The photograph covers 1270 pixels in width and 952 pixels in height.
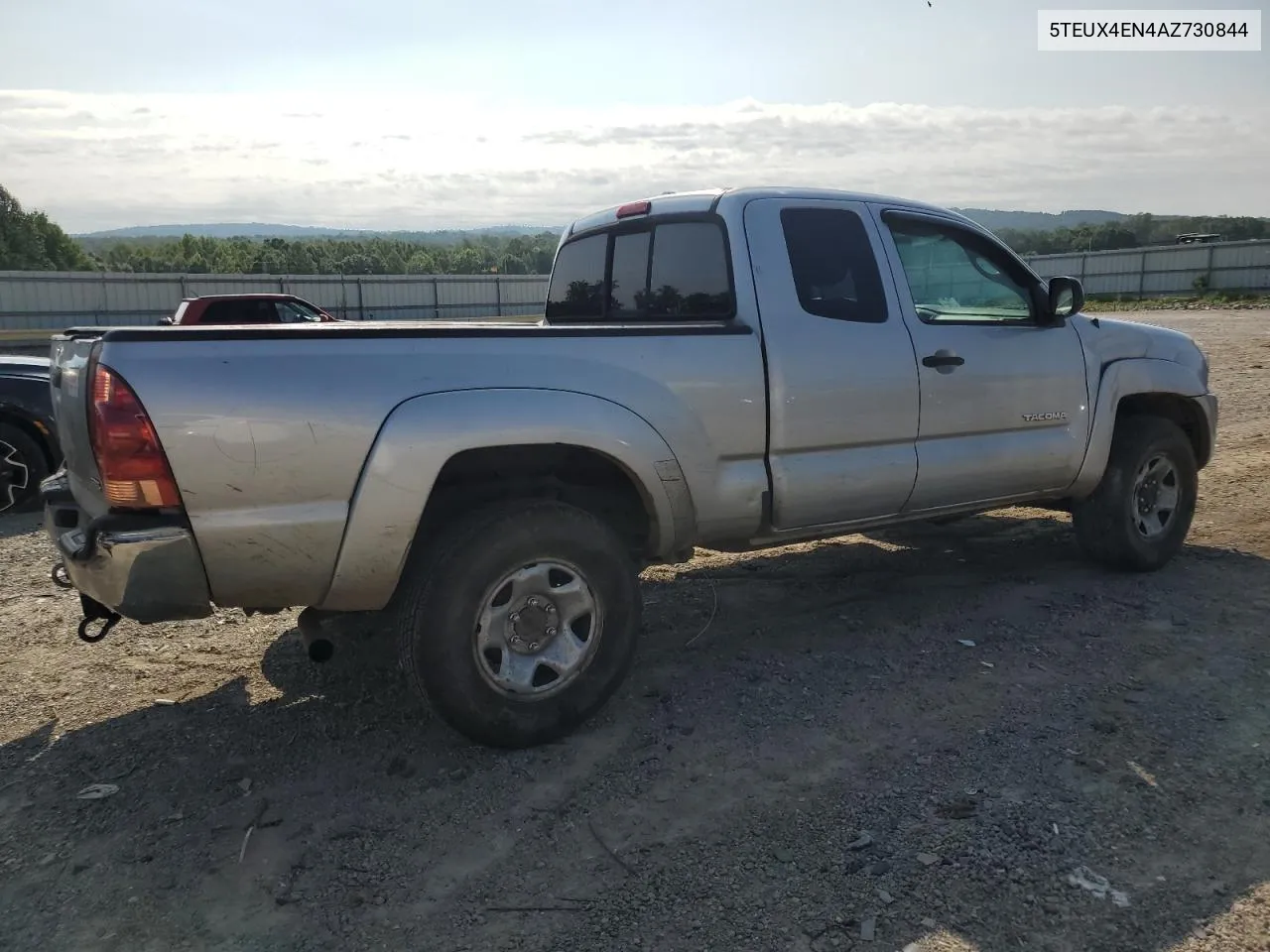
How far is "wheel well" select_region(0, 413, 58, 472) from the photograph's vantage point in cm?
720

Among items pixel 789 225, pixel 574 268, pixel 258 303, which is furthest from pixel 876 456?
pixel 258 303

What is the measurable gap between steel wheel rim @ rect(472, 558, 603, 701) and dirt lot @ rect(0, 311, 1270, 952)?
0.99ft

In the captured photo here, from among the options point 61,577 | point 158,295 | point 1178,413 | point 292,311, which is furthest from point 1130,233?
point 61,577

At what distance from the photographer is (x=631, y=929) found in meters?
2.62

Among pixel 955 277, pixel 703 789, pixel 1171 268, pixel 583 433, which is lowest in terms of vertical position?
pixel 703 789

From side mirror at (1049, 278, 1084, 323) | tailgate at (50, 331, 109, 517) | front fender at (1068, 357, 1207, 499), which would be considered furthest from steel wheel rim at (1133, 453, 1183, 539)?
tailgate at (50, 331, 109, 517)

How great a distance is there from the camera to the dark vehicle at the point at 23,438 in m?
7.19

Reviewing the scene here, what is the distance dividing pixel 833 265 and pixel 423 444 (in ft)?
7.00

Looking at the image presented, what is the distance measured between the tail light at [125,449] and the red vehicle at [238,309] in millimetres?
12315

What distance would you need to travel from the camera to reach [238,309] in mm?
15773

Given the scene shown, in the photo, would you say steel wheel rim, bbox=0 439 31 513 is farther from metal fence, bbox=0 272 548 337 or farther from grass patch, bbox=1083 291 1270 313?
grass patch, bbox=1083 291 1270 313

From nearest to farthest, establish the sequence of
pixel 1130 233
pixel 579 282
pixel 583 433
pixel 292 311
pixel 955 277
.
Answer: pixel 583 433
pixel 955 277
pixel 579 282
pixel 292 311
pixel 1130 233

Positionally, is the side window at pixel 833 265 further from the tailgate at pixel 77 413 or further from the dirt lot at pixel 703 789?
the tailgate at pixel 77 413

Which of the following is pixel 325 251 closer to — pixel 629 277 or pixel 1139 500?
pixel 629 277
